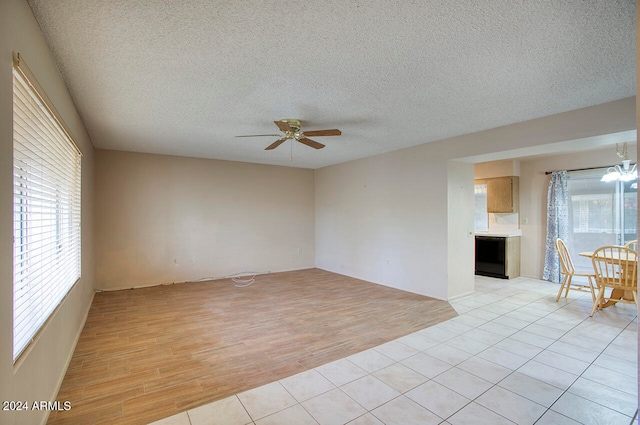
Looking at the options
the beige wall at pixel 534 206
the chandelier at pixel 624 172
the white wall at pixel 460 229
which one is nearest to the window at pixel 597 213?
the beige wall at pixel 534 206

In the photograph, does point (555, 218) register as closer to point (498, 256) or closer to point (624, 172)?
point (498, 256)

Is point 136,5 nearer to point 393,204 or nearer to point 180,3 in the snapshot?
point 180,3

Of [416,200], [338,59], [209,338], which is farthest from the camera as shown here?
[416,200]

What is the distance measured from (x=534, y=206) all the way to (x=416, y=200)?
3.03 metres

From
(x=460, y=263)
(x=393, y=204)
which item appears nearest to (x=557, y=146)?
(x=460, y=263)

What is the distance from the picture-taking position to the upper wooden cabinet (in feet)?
19.8

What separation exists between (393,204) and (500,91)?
2757mm

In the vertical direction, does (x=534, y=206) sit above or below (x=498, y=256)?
above

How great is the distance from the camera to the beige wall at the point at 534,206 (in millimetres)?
5848

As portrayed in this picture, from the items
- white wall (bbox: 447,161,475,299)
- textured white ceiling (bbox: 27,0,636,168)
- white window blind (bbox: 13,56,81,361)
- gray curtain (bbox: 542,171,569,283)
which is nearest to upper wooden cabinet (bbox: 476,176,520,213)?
gray curtain (bbox: 542,171,569,283)

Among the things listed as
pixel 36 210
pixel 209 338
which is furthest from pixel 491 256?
pixel 36 210

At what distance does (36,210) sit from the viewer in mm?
1860

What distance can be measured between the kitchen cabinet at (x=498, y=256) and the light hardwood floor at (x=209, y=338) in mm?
2447

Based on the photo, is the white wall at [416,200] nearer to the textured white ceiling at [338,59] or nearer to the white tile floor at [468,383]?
the textured white ceiling at [338,59]
